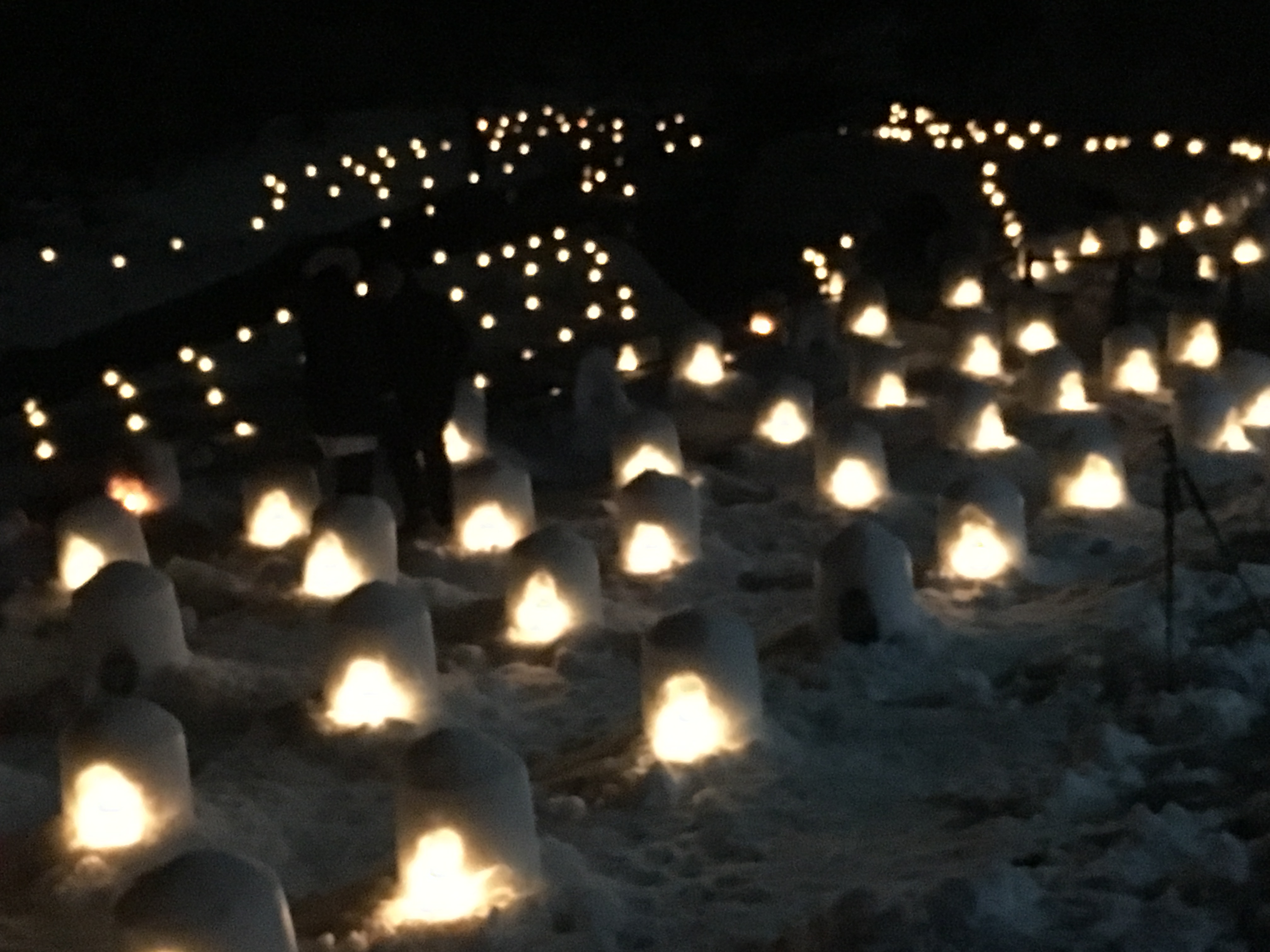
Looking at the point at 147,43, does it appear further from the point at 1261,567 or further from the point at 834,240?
the point at 1261,567

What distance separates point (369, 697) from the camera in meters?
7.64

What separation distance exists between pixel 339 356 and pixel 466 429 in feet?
6.83

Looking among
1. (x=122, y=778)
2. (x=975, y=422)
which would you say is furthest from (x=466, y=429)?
(x=122, y=778)

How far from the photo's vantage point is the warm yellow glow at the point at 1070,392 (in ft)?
40.4

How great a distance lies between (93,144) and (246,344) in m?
8.58

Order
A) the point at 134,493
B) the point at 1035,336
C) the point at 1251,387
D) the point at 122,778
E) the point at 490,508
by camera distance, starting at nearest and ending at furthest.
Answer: the point at 122,778 → the point at 490,508 → the point at 134,493 → the point at 1251,387 → the point at 1035,336

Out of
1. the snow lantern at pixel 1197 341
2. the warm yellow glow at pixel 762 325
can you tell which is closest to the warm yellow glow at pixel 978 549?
the snow lantern at pixel 1197 341

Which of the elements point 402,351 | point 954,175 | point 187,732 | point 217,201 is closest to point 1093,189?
point 954,175

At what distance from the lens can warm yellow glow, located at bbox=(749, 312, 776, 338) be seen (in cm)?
1445

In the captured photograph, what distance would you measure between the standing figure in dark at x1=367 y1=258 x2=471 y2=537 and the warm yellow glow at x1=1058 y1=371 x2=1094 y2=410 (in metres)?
4.35

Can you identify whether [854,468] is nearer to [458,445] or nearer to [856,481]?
[856,481]

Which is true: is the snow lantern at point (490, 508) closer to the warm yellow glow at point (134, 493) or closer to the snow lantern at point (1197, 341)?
the warm yellow glow at point (134, 493)

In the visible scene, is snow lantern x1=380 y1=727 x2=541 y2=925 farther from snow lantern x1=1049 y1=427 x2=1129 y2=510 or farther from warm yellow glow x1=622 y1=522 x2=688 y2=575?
snow lantern x1=1049 y1=427 x2=1129 y2=510

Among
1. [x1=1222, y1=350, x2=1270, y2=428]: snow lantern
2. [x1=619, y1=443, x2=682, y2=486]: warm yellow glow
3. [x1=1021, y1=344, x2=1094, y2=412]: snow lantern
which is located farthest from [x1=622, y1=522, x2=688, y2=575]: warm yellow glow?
[x1=1222, y1=350, x2=1270, y2=428]: snow lantern
